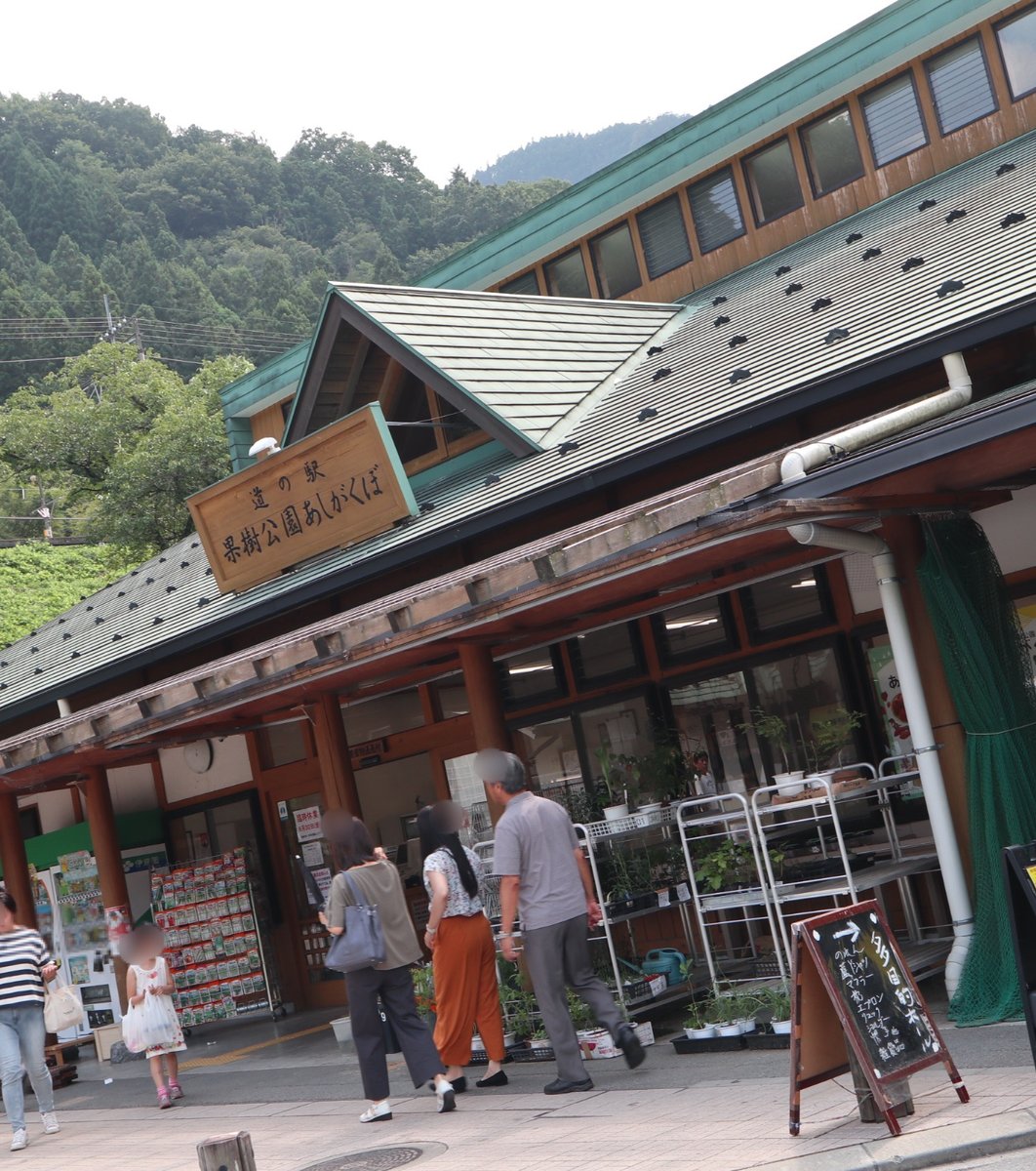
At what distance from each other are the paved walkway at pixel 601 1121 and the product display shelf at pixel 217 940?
343 centimetres

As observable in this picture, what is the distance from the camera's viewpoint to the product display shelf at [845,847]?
817cm

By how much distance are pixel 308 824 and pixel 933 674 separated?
29.0 feet

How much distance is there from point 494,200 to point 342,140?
2165 cm

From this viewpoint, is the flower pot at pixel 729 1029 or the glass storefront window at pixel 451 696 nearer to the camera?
the flower pot at pixel 729 1029

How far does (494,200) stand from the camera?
76.1 m

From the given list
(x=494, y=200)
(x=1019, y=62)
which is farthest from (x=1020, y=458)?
(x=494, y=200)

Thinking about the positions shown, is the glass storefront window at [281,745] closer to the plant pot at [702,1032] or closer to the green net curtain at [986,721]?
the plant pot at [702,1032]

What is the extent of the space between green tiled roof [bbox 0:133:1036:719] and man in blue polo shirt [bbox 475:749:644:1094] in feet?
11.0

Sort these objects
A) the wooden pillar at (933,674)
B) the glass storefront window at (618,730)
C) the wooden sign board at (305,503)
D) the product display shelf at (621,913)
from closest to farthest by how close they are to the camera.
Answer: the wooden pillar at (933,674)
the product display shelf at (621,913)
the glass storefront window at (618,730)
the wooden sign board at (305,503)

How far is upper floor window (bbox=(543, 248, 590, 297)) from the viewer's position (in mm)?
17422

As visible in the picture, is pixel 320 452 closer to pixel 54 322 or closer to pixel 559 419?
pixel 559 419

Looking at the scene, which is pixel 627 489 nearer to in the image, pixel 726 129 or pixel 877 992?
pixel 877 992

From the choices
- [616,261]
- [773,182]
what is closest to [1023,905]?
[773,182]

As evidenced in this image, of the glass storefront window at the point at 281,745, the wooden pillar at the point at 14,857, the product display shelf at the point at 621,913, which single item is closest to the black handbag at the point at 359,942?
the product display shelf at the point at 621,913
